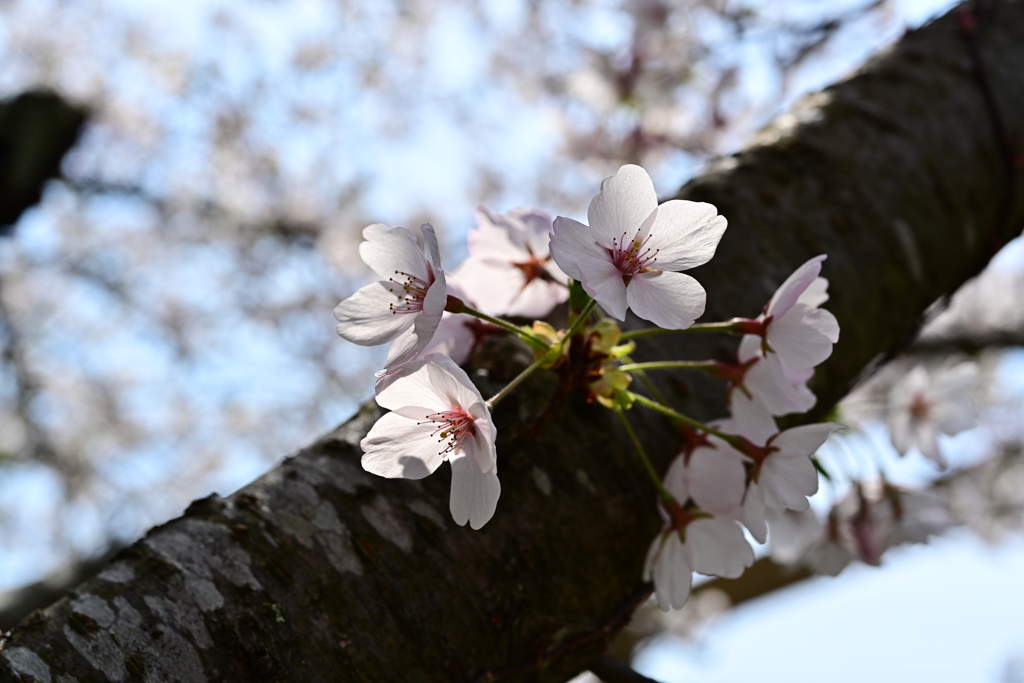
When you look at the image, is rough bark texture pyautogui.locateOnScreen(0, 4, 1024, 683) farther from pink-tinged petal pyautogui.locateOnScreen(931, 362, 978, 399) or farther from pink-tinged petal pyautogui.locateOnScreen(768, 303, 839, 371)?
pink-tinged petal pyautogui.locateOnScreen(768, 303, 839, 371)

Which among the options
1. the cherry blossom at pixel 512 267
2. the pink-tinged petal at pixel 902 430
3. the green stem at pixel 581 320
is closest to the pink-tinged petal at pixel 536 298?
the cherry blossom at pixel 512 267

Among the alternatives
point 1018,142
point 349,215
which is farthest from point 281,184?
point 1018,142

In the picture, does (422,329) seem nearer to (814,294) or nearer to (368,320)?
(368,320)

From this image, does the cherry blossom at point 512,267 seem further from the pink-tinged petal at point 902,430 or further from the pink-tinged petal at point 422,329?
the pink-tinged petal at point 902,430

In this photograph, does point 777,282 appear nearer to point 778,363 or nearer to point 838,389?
point 838,389

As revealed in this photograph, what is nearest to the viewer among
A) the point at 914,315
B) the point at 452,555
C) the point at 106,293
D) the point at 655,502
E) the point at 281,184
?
the point at 452,555
